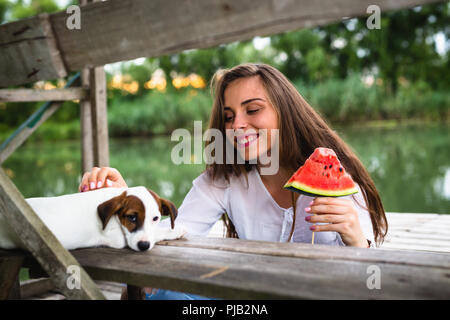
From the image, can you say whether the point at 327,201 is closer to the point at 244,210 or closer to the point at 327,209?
the point at 327,209

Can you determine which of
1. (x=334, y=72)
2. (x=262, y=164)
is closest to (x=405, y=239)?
(x=262, y=164)

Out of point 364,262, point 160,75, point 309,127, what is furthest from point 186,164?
point 364,262

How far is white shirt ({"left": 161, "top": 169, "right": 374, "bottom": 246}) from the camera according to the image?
2.17m

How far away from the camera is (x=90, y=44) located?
1.38 meters

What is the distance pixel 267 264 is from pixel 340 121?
1801 cm

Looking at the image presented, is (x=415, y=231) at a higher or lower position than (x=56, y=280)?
lower

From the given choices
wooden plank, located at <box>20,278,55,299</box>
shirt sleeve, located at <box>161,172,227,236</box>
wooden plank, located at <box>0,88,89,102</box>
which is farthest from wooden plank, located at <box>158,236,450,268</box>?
wooden plank, located at <box>0,88,89,102</box>

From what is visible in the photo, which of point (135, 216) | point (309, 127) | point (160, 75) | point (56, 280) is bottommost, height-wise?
point (56, 280)

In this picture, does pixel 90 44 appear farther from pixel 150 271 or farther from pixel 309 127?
pixel 309 127

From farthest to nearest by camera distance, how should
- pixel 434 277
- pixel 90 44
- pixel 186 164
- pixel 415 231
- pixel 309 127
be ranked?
1. pixel 186 164
2. pixel 415 231
3. pixel 309 127
4. pixel 90 44
5. pixel 434 277

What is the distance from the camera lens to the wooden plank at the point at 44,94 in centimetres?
329

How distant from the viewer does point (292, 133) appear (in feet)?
7.50

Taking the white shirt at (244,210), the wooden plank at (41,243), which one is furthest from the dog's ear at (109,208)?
the white shirt at (244,210)

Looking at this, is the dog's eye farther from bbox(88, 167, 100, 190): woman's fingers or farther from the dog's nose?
bbox(88, 167, 100, 190): woman's fingers
